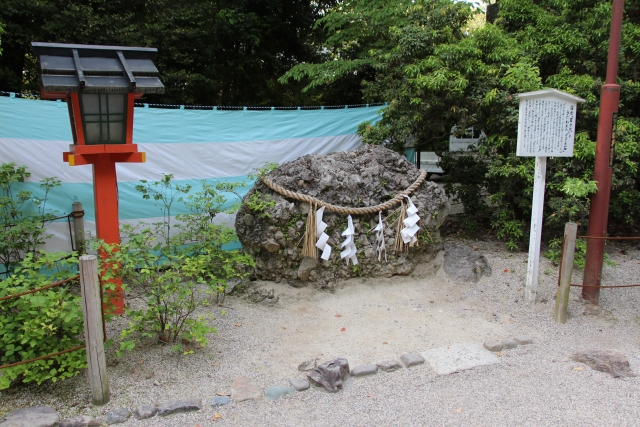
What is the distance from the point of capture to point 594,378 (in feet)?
13.2

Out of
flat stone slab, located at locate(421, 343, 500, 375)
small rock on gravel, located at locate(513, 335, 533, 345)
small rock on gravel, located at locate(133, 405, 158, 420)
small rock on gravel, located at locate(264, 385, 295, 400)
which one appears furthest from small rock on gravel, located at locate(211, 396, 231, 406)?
small rock on gravel, located at locate(513, 335, 533, 345)

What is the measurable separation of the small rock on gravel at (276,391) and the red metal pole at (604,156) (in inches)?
145

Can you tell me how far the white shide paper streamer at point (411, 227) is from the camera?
5.89 meters

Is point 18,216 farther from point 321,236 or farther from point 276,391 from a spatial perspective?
point 276,391

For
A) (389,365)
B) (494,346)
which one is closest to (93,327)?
(389,365)

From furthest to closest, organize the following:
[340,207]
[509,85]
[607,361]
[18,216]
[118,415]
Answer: [509,85], [340,207], [18,216], [607,361], [118,415]

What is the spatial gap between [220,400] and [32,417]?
1.23 meters

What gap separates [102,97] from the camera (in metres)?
4.33

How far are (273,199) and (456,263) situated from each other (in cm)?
254

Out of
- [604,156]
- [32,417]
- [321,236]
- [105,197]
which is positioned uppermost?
[604,156]

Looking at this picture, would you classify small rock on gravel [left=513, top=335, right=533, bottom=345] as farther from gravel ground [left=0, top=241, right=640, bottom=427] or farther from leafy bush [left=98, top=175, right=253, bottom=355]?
leafy bush [left=98, top=175, right=253, bottom=355]

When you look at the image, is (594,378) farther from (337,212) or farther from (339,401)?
(337,212)

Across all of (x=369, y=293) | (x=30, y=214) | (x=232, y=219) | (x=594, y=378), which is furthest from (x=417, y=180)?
(x=30, y=214)

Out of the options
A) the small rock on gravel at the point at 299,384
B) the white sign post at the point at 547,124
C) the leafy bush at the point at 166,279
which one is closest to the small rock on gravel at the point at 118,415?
the leafy bush at the point at 166,279
